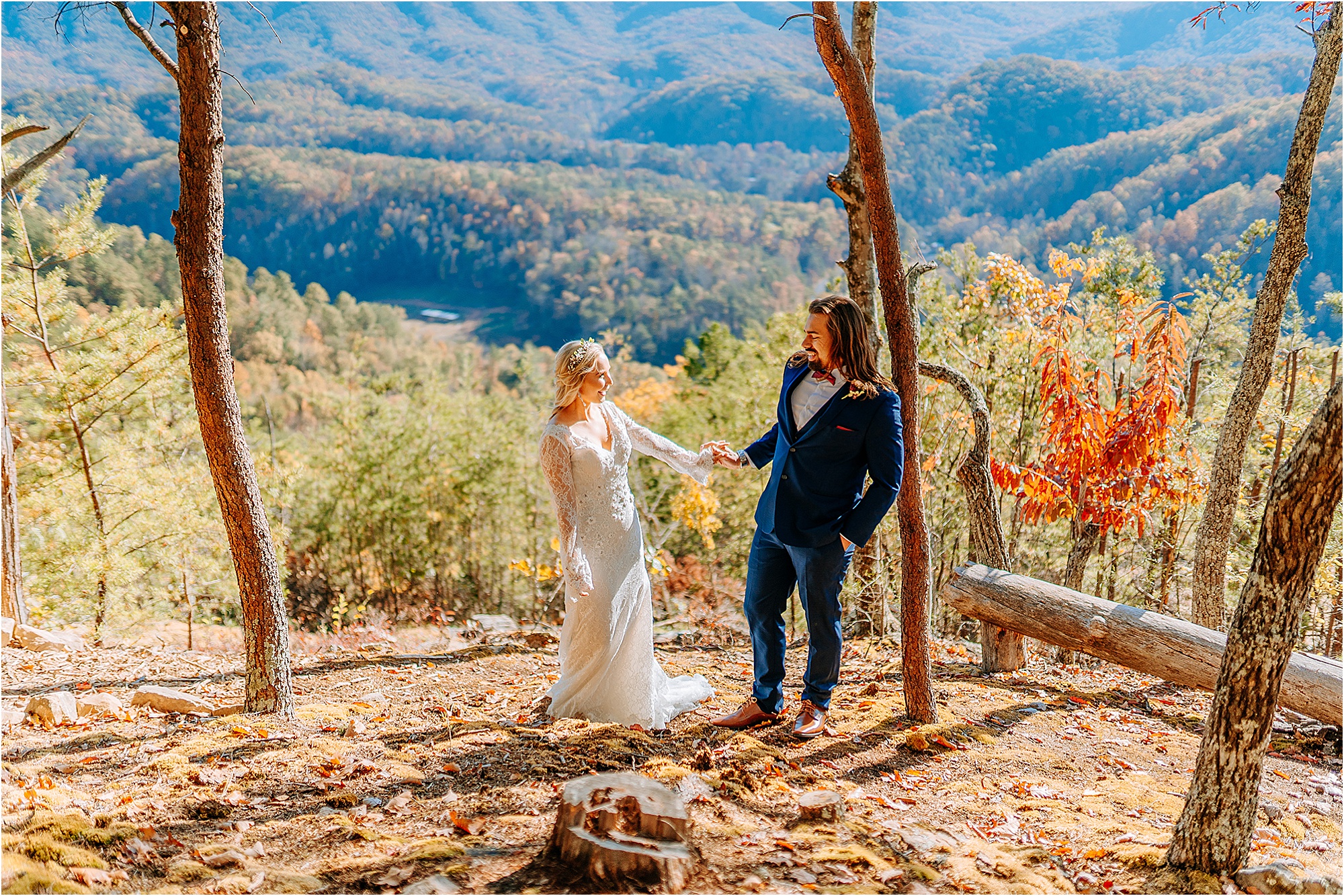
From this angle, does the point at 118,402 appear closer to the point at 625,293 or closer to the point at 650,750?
A: the point at 650,750

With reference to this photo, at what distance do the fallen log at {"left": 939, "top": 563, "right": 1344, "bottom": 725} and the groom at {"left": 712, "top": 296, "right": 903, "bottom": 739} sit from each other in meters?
1.63

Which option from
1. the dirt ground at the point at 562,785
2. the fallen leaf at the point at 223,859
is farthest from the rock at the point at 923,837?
the fallen leaf at the point at 223,859

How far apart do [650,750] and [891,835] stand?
1202 millimetres

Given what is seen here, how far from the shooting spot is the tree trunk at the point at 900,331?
3.57 m

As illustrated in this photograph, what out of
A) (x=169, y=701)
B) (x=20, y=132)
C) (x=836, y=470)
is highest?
(x=20, y=132)

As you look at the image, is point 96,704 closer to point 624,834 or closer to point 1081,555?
point 624,834

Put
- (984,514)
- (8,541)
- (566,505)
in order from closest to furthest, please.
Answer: (566,505)
(984,514)
(8,541)

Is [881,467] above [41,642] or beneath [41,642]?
above

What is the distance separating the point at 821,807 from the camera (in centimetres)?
298

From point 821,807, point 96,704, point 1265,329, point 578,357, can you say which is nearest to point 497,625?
point 96,704

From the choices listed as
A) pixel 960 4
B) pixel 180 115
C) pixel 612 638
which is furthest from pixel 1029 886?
pixel 960 4

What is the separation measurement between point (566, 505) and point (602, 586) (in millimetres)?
469

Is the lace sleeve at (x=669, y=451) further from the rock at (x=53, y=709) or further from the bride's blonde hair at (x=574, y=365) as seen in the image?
the rock at (x=53, y=709)

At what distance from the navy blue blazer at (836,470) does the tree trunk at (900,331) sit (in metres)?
0.24
